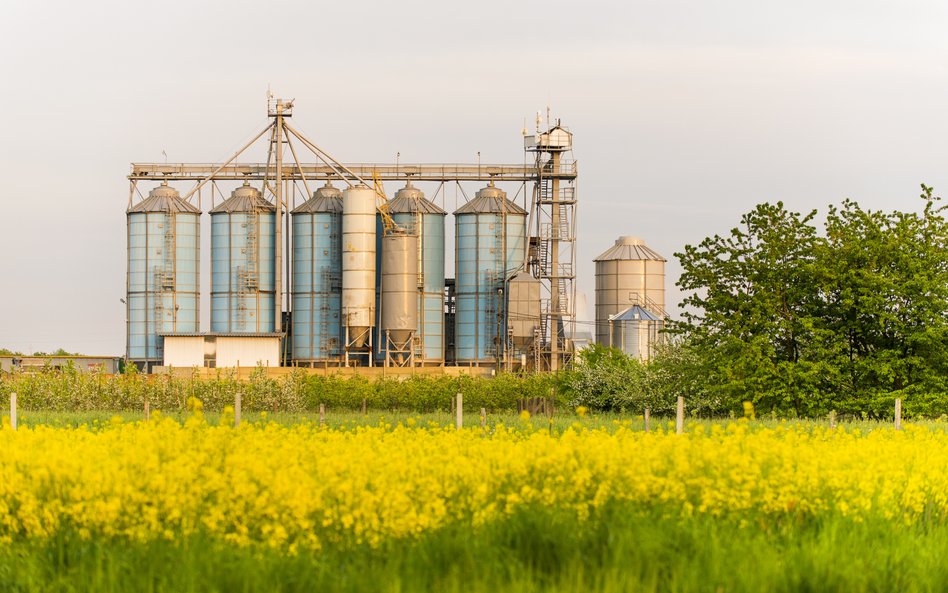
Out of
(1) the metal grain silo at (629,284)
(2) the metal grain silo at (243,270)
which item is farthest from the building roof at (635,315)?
(2) the metal grain silo at (243,270)

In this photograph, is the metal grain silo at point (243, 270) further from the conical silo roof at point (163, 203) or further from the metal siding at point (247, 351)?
the conical silo roof at point (163, 203)

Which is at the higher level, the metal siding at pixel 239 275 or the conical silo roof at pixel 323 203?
the conical silo roof at pixel 323 203

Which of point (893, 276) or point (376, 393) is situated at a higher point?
point (893, 276)

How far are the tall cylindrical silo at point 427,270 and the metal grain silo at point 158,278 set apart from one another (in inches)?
486

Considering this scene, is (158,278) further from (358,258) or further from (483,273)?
(483,273)

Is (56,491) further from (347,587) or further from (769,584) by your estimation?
(769,584)

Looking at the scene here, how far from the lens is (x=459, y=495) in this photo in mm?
12211

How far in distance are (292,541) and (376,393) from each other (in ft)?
156

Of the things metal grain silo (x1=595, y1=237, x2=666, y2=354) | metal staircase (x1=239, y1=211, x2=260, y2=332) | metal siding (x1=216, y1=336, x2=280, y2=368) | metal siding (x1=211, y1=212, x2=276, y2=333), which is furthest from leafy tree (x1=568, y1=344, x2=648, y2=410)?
metal staircase (x1=239, y1=211, x2=260, y2=332)

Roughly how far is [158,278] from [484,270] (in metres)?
18.6

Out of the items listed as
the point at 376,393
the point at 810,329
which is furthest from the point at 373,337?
the point at 810,329

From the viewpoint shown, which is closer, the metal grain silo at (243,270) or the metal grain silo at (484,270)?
the metal grain silo at (243,270)

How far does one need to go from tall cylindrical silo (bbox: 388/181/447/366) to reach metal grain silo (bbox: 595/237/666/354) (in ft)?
33.4

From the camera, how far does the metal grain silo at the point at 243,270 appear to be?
223ft
